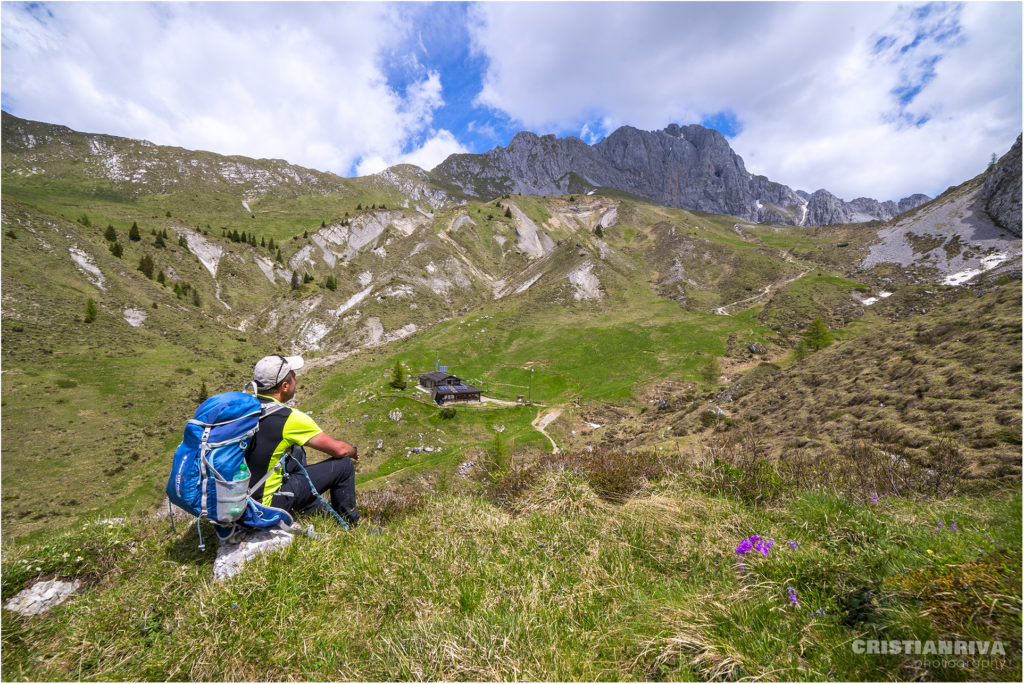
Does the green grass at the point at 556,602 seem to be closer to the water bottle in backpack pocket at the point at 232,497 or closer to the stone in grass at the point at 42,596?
the stone in grass at the point at 42,596

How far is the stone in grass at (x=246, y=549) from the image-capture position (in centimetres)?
441

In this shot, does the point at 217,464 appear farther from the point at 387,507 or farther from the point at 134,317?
the point at 134,317

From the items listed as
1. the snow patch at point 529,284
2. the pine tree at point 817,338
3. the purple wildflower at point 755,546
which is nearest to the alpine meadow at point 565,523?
the purple wildflower at point 755,546

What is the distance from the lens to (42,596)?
4.41 meters

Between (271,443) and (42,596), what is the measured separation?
3068mm

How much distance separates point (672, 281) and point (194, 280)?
5754 inches

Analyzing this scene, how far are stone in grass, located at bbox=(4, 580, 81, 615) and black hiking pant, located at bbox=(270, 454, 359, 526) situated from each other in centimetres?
245

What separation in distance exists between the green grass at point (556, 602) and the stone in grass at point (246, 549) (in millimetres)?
209

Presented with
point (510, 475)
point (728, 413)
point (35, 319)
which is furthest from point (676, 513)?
point (35, 319)

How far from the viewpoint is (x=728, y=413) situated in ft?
86.6

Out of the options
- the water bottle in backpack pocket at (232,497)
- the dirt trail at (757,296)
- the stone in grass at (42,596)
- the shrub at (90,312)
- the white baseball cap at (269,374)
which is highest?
the dirt trail at (757,296)

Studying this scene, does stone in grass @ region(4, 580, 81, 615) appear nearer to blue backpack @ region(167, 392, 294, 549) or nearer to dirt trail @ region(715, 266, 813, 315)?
blue backpack @ region(167, 392, 294, 549)

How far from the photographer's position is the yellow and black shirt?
496 centimetres

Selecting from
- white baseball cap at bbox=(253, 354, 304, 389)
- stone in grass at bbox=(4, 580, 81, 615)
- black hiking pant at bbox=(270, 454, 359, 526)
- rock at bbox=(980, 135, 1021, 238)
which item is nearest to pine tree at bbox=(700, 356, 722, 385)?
black hiking pant at bbox=(270, 454, 359, 526)
